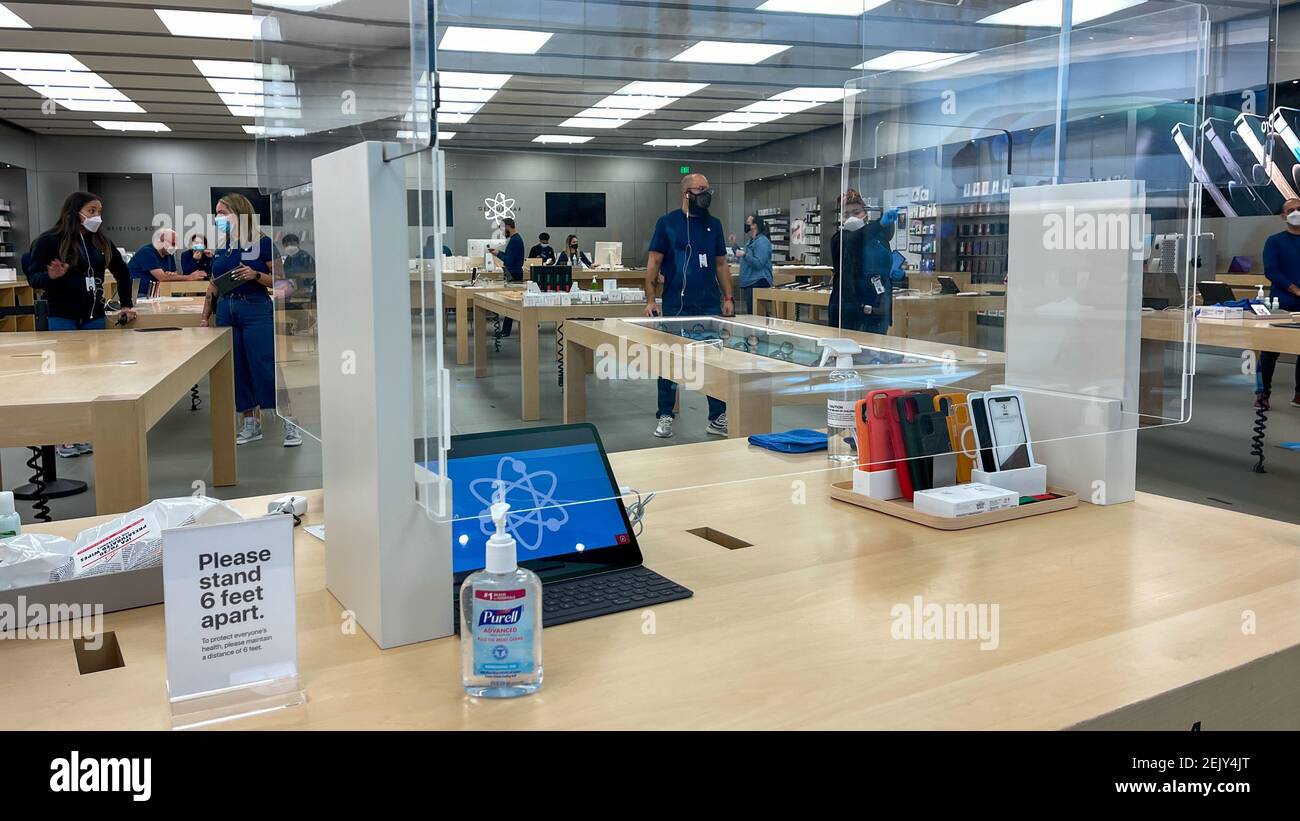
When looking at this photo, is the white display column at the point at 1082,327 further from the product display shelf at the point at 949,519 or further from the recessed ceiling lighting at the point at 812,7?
the recessed ceiling lighting at the point at 812,7

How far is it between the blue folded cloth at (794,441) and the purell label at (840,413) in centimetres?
21

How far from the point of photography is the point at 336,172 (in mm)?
1112

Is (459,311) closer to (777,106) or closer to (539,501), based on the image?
(539,501)

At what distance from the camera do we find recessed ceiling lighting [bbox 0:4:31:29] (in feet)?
29.0

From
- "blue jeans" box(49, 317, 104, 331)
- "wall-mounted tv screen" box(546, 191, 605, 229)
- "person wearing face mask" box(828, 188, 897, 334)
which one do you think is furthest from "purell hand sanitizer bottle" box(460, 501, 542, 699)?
"blue jeans" box(49, 317, 104, 331)

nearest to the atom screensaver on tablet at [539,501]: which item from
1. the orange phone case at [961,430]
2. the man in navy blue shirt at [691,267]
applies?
the orange phone case at [961,430]

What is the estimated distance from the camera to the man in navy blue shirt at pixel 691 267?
346 centimetres

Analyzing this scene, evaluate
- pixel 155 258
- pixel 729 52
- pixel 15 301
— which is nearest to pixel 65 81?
pixel 15 301

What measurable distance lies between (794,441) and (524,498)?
0.93 m

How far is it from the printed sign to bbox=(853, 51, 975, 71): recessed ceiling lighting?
226 centimetres

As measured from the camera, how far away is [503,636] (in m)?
0.98

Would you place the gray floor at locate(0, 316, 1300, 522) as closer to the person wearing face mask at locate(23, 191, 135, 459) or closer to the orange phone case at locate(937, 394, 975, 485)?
the orange phone case at locate(937, 394, 975, 485)
